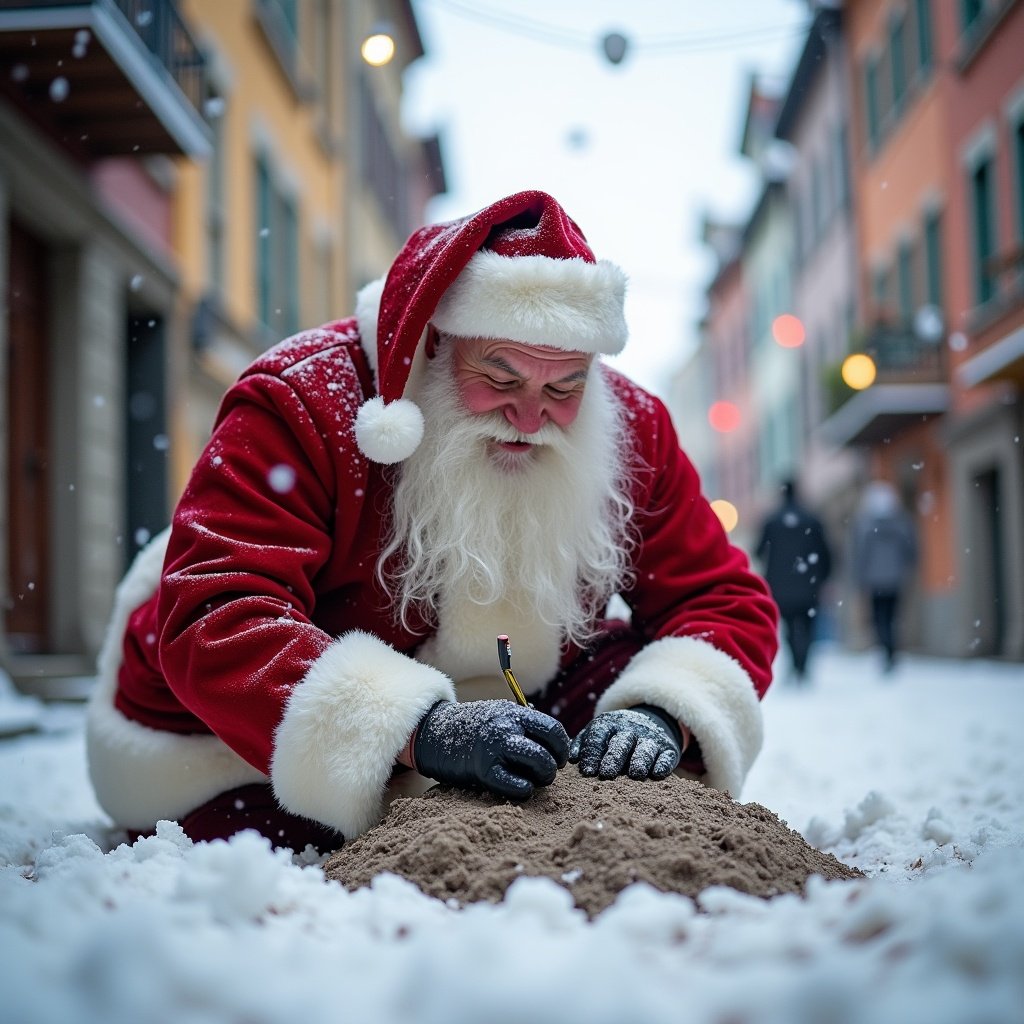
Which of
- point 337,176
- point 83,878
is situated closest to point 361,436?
point 83,878

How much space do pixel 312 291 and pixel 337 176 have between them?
6.05ft

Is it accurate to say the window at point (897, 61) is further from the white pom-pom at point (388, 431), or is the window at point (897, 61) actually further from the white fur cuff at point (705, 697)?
the white pom-pom at point (388, 431)

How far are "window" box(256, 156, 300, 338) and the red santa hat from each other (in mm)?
9950

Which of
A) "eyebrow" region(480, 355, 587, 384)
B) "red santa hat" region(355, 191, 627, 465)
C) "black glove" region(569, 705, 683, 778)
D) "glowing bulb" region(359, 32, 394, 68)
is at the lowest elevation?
"black glove" region(569, 705, 683, 778)

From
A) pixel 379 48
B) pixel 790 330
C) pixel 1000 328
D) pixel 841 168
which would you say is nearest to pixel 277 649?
pixel 379 48

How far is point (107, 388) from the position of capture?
848cm

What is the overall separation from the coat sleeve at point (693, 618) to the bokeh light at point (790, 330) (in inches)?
A: 784

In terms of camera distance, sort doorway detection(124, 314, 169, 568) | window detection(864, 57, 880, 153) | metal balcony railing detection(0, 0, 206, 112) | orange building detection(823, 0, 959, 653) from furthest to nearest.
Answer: window detection(864, 57, 880, 153), orange building detection(823, 0, 959, 653), doorway detection(124, 314, 169, 568), metal balcony railing detection(0, 0, 206, 112)

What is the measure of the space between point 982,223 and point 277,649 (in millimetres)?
12127

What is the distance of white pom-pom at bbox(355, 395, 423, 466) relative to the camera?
2.34 meters

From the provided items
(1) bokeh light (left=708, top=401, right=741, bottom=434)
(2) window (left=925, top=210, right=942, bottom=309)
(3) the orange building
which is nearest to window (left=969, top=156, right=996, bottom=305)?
(3) the orange building

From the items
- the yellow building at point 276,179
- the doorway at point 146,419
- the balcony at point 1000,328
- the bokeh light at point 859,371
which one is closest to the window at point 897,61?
the balcony at point 1000,328

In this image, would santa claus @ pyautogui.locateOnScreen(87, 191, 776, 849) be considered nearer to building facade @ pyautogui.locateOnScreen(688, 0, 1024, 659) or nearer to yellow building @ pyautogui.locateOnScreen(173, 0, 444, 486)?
yellow building @ pyautogui.locateOnScreen(173, 0, 444, 486)

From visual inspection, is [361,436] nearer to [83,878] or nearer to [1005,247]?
[83,878]
